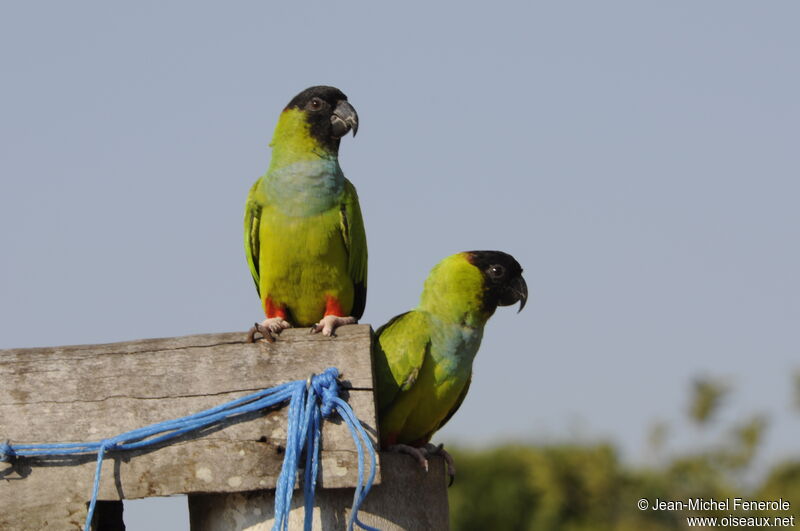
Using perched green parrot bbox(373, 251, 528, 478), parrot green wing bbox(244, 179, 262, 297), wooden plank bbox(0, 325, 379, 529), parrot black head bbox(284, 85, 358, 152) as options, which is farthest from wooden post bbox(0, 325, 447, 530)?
parrot black head bbox(284, 85, 358, 152)

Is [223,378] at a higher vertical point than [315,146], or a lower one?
lower

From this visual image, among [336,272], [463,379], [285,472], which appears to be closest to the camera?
[285,472]

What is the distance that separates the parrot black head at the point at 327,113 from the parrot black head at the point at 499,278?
41.8 inches

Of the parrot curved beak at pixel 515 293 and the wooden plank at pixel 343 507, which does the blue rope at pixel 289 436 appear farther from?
the parrot curved beak at pixel 515 293

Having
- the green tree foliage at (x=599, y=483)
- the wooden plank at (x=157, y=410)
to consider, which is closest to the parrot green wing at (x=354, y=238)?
the wooden plank at (x=157, y=410)

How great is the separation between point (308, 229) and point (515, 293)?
118 centimetres

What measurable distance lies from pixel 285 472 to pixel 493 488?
15728mm

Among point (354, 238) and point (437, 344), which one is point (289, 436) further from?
point (354, 238)

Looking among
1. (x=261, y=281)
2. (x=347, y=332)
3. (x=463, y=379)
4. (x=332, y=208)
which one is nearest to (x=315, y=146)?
(x=332, y=208)

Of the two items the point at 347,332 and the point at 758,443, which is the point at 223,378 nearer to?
the point at 347,332

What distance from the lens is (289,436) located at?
10.8ft

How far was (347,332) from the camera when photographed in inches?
136

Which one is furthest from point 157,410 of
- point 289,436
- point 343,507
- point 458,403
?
point 458,403

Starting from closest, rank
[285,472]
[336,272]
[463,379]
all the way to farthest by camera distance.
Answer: [285,472] < [463,379] < [336,272]
